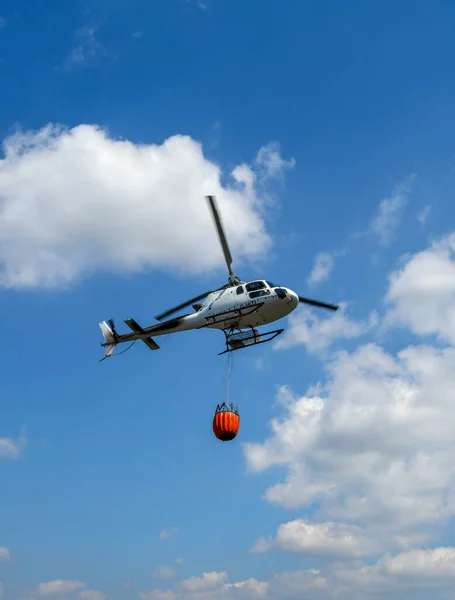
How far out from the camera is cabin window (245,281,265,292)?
46562mm

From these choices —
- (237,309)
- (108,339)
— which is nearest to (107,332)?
(108,339)

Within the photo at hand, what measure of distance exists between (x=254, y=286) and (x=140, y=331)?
1082cm

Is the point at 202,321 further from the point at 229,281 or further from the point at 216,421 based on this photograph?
the point at 216,421

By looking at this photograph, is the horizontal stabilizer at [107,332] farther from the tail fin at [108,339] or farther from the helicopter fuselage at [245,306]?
the helicopter fuselage at [245,306]

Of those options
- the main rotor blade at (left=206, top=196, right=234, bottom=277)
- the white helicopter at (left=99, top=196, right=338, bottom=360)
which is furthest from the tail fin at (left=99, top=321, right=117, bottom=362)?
the main rotor blade at (left=206, top=196, right=234, bottom=277)

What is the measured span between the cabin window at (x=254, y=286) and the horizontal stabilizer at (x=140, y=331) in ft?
33.0

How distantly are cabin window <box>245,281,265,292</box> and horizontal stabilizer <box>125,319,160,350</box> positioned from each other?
10.1m

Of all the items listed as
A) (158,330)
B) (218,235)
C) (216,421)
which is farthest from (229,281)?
(216,421)

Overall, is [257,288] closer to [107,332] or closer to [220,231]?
[220,231]

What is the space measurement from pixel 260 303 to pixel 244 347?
142 inches

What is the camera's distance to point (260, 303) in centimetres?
4591

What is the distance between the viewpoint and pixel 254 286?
46.8m

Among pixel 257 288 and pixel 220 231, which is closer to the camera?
pixel 257 288

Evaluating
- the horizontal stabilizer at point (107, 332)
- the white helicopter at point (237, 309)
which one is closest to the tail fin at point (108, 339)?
the horizontal stabilizer at point (107, 332)
